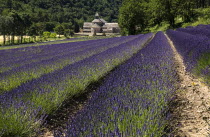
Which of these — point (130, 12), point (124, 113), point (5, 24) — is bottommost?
point (124, 113)

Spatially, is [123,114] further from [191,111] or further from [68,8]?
[68,8]

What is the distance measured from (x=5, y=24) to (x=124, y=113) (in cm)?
4102

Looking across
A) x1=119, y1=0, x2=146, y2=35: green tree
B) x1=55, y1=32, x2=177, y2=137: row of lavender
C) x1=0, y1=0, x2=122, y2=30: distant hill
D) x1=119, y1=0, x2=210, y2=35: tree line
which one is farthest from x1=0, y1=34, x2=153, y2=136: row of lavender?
x1=0, y1=0, x2=122, y2=30: distant hill

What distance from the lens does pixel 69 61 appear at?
24.2 ft

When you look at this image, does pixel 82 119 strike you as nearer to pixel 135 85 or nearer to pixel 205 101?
pixel 135 85

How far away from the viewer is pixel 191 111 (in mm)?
3139

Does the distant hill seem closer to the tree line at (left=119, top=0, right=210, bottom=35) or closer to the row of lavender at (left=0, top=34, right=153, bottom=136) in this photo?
the tree line at (left=119, top=0, right=210, bottom=35)

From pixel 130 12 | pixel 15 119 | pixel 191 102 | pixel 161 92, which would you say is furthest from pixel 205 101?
pixel 130 12

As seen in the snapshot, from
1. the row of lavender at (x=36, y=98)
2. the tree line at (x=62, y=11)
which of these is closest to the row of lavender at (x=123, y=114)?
the row of lavender at (x=36, y=98)

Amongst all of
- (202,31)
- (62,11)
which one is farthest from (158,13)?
(62,11)

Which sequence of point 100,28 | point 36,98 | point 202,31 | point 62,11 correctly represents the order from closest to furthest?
point 36,98 → point 202,31 → point 100,28 → point 62,11

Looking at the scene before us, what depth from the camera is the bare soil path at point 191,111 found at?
2549 millimetres

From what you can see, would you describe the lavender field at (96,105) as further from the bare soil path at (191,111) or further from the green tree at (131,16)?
the green tree at (131,16)

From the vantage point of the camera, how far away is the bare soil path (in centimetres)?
255
